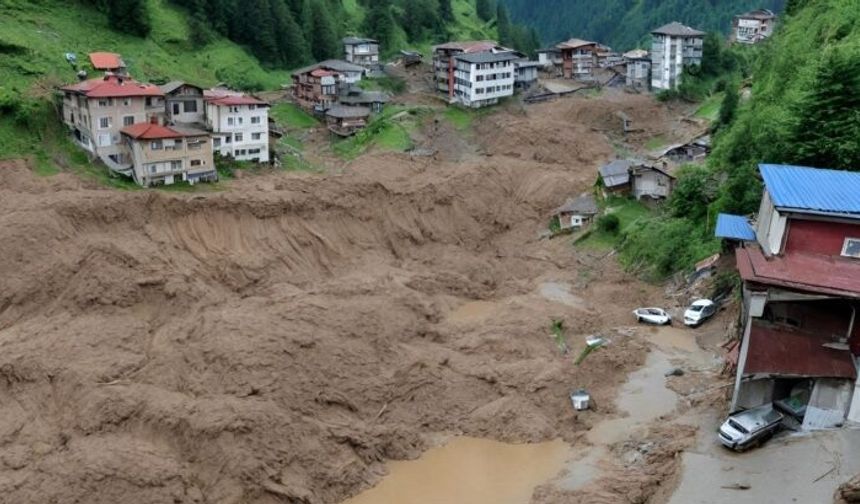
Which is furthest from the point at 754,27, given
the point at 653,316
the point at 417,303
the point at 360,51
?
the point at 417,303

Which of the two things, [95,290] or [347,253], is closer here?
[95,290]

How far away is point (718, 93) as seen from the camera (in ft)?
224

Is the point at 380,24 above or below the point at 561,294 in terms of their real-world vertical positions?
above

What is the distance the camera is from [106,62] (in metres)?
49.9

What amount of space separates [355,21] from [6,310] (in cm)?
6558

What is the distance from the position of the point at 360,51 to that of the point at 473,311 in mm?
45007

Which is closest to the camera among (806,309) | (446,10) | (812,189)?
(806,309)

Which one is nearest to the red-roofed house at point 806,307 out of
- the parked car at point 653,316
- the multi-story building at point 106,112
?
the parked car at point 653,316

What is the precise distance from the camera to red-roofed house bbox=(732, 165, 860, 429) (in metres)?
21.4

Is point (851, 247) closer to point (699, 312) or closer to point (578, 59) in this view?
point (699, 312)

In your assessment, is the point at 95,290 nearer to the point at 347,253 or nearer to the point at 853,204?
the point at 347,253

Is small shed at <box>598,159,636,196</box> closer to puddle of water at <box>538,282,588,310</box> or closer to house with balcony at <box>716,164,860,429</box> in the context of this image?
puddle of water at <box>538,282,588,310</box>

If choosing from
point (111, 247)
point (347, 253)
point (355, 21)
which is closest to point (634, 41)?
point (355, 21)

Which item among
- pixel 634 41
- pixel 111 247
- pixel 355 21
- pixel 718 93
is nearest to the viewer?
pixel 111 247
